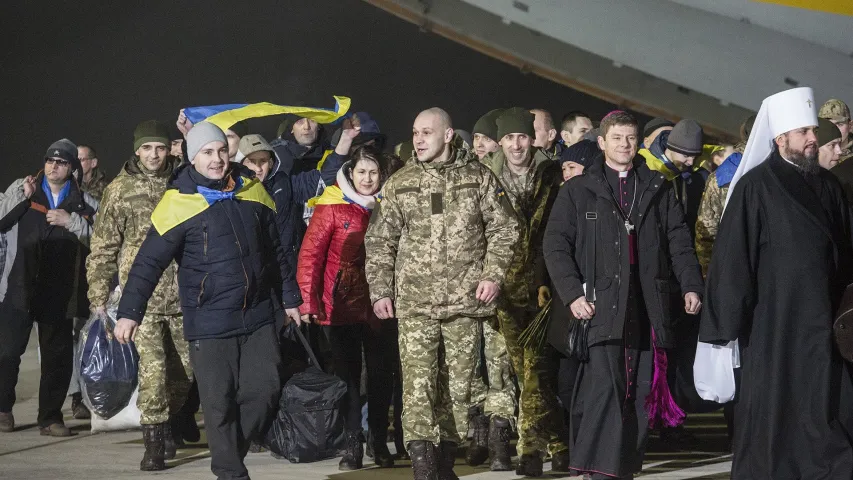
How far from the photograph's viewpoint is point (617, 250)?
5.94 m

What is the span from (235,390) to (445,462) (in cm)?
107

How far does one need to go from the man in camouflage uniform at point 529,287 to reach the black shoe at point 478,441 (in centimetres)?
30

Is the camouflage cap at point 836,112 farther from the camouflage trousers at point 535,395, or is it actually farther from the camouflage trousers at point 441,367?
the camouflage trousers at point 441,367

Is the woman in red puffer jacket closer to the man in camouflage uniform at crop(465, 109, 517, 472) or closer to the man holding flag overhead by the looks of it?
the man in camouflage uniform at crop(465, 109, 517, 472)

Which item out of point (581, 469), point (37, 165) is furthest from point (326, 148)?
point (37, 165)

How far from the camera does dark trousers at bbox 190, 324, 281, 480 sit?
612 cm

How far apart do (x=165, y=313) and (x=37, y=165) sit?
932 centimetres

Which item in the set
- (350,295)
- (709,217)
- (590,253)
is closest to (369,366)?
(350,295)

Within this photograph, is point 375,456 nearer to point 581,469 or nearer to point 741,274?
point 581,469

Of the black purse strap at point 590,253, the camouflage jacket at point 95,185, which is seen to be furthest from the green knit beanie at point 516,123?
the camouflage jacket at point 95,185

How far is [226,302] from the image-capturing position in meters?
6.16

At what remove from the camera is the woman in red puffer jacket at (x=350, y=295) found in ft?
24.0

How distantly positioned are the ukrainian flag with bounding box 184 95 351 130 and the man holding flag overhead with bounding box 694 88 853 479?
9.49 ft

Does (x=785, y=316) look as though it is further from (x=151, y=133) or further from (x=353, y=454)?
(x=151, y=133)
